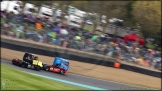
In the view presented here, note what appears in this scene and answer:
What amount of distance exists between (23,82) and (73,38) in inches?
270

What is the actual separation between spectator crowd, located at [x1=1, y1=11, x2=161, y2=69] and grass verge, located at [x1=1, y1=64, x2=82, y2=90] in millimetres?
3338

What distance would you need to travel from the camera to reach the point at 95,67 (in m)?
16.5

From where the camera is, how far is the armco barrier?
1337 centimetres

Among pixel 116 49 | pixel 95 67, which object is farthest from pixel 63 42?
pixel 116 49

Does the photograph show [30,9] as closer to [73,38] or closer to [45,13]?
[45,13]

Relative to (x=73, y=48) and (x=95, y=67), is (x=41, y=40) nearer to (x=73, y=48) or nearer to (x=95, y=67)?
(x=73, y=48)

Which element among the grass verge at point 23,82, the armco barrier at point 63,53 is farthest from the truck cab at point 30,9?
the grass verge at point 23,82

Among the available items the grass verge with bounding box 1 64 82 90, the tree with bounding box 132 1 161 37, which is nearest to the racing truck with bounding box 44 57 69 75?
the grass verge with bounding box 1 64 82 90

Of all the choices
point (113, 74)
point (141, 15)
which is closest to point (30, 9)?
point (113, 74)

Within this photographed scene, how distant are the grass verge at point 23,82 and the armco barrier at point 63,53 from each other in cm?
156

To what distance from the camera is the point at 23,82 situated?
9.70 m

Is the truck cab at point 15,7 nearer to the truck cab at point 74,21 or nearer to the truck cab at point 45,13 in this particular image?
the truck cab at point 45,13

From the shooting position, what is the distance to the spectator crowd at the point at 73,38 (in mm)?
15119

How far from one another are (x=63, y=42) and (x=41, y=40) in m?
1.21
